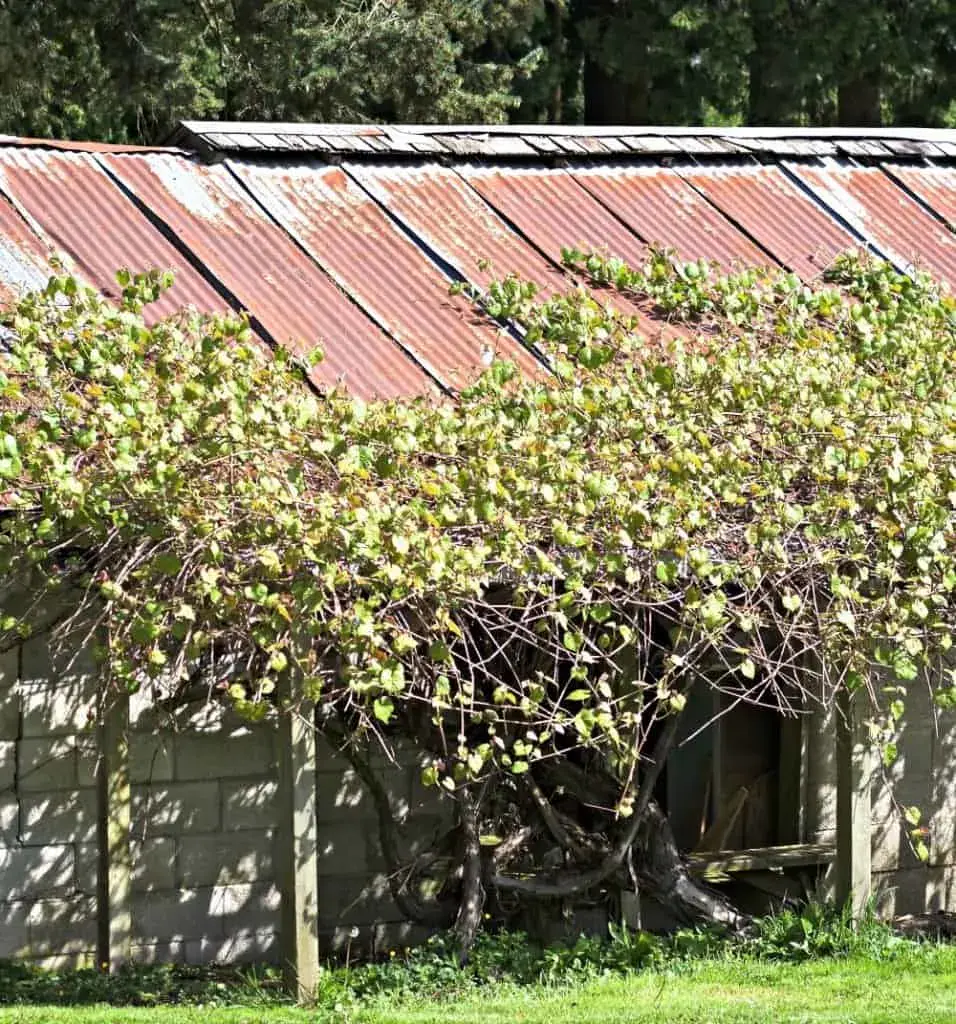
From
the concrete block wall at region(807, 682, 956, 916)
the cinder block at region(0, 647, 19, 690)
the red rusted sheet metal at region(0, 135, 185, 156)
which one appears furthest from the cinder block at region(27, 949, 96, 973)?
the red rusted sheet metal at region(0, 135, 185, 156)

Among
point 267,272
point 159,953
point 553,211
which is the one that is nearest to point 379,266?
point 267,272

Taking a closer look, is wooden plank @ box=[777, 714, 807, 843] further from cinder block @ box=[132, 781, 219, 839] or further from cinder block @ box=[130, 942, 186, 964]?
cinder block @ box=[130, 942, 186, 964]

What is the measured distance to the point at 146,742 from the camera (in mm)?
9180

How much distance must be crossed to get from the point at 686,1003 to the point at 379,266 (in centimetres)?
479

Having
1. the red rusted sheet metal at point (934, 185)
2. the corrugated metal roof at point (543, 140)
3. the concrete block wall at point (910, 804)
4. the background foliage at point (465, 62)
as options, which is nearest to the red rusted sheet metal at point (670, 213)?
the corrugated metal roof at point (543, 140)

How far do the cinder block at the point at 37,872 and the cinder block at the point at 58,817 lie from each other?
0.18 feet

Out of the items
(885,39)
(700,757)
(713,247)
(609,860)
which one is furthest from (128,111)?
(609,860)

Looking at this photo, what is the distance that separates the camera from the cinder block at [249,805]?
368 inches

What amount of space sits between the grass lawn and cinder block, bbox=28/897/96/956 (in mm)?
1258

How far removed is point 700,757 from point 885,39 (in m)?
14.6

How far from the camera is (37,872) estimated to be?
8.93 meters

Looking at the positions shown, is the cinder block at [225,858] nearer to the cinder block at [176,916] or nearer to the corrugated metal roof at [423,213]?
the cinder block at [176,916]

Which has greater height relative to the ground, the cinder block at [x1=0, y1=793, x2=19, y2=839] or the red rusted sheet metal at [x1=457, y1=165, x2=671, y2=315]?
the red rusted sheet metal at [x1=457, y1=165, x2=671, y2=315]

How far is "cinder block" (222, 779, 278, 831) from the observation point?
9352 millimetres
